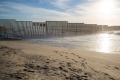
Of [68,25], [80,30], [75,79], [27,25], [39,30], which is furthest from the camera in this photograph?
[80,30]

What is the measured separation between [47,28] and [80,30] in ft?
38.2

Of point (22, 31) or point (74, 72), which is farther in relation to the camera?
point (22, 31)

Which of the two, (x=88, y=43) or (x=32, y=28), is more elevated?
(x=32, y=28)

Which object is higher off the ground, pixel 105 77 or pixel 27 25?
pixel 27 25

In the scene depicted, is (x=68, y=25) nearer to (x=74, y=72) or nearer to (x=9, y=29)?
(x=9, y=29)

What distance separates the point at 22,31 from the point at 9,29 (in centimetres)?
226

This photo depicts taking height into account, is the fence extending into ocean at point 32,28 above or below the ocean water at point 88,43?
above

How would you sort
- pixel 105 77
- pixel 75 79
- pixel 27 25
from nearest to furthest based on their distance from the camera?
1. pixel 75 79
2. pixel 105 77
3. pixel 27 25

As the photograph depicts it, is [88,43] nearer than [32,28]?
Yes

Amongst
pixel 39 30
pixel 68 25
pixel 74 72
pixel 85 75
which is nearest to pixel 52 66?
pixel 74 72

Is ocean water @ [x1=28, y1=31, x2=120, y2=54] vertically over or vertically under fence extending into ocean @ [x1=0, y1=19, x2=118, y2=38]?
under

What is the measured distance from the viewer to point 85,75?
514 centimetres

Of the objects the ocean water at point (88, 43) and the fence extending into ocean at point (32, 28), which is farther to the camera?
the fence extending into ocean at point (32, 28)

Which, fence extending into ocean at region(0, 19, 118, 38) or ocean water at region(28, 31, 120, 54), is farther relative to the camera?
fence extending into ocean at region(0, 19, 118, 38)
